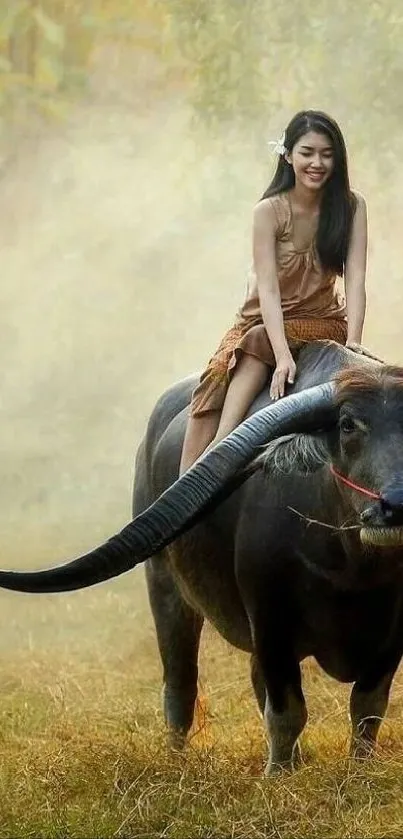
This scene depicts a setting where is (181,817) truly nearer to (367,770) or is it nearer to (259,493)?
(367,770)

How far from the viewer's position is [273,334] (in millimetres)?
3133

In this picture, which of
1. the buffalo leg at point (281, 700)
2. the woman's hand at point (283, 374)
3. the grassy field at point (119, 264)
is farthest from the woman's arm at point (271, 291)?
the grassy field at point (119, 264)

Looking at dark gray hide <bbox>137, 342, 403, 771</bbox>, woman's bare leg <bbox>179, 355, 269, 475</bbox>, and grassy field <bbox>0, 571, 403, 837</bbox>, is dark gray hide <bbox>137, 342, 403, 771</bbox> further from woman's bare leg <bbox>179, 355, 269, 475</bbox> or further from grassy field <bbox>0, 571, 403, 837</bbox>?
grassy field <bbox>0, 571, 403, 837</bbox>

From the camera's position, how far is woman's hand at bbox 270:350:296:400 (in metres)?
3.10

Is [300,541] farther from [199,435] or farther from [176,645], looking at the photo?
[176,645]

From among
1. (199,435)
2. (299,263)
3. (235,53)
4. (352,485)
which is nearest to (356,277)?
(299,263)

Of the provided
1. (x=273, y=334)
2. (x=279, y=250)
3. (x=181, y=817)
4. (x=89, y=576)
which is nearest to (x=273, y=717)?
(x=181, y=817)

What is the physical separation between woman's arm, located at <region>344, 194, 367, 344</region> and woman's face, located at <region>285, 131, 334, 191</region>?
124 millimetres

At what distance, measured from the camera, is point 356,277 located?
3234 millimetres

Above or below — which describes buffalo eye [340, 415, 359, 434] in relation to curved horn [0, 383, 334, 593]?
above

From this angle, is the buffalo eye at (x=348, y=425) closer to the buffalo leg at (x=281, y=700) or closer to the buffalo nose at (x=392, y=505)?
the buffalo nose at (x=392, y=505)

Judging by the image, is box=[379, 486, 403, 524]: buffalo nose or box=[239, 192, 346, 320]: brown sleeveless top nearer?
box=[379, 486, 403, 524]: buffalo nose

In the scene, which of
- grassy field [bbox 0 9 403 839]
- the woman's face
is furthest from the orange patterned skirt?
grassy field [bbox 0 9 403 839]

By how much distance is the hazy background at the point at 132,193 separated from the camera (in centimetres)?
662
